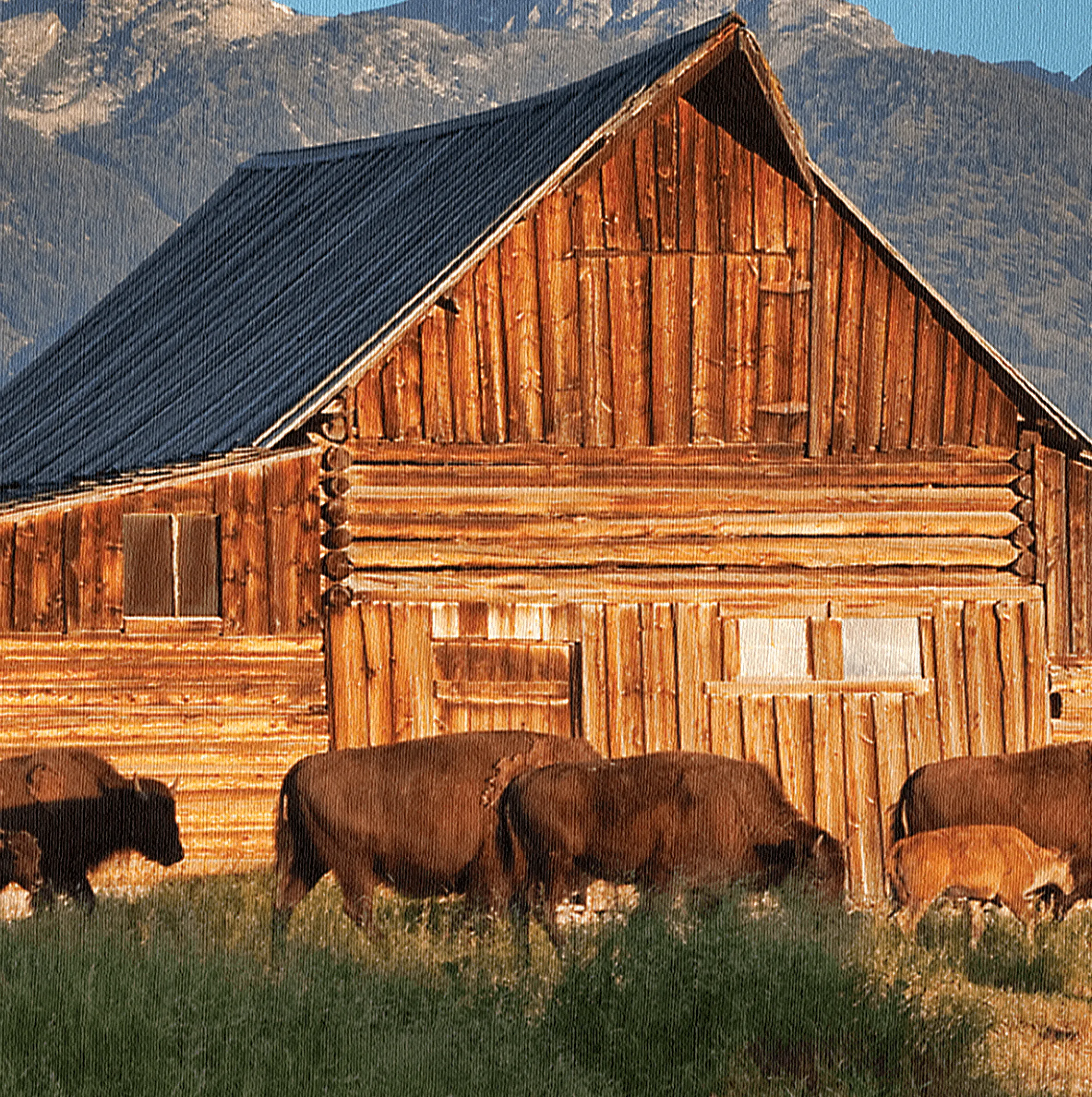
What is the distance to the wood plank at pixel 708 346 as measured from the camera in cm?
1755

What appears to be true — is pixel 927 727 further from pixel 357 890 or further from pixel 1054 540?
pixel 357 890

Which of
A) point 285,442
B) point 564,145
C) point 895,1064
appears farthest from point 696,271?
point 895,1064

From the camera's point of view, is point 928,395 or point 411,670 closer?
point 411,670

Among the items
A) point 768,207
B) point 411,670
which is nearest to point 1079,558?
point 768,207

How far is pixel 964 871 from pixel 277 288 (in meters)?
9.48

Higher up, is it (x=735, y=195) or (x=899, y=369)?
(x=735, y=195)

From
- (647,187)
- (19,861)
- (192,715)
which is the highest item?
(647,187)

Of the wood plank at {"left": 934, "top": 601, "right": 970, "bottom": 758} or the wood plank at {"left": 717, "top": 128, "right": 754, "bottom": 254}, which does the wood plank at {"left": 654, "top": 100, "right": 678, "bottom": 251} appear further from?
the wood plank at {"left": 934, "top": 601, "right": 970, "bottom": 758}

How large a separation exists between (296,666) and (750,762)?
402 centimetres

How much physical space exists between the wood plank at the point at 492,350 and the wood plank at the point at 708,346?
1.61 metres

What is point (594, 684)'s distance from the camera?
A: 16844 millimetres

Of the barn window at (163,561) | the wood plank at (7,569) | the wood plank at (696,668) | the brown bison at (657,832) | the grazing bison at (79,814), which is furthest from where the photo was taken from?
the wood plank at (696,668)

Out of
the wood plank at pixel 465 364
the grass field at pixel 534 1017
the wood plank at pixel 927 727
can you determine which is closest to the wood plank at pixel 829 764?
the wood plank at pixel 927 727

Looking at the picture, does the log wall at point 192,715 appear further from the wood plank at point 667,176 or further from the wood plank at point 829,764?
the wood plank at point 667,176
